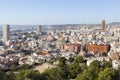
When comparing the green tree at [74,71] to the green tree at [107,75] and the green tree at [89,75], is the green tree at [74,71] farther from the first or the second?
the green tree at [107,75]

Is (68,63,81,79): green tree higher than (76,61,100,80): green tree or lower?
lower

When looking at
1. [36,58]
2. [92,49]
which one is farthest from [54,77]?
[92,49]

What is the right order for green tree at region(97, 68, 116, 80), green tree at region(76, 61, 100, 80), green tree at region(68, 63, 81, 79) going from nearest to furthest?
green tree at region(97, 68, 116, 80) < green tree at region(76, 61, 100, 80) < green tree at region(68, 63, 81, 79)

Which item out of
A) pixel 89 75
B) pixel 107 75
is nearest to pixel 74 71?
pixel 89 75

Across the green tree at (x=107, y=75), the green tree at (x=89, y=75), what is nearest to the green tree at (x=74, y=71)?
the green tree at (x=89, y=75)

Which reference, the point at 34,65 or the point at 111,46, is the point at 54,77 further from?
the point at 111,46

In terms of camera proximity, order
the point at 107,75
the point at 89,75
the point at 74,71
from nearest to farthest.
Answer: the point at 107,75
the point at 89,75
the point at 74,71

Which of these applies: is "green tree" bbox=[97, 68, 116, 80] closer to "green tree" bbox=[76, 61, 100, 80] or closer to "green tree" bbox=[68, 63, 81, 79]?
"green tree" bbox=[76, 61, 100, 80]

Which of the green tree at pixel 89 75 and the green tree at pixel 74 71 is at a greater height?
the green tree at pixel 89 75

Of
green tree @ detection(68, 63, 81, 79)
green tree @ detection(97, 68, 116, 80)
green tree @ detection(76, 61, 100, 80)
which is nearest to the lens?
green tree @ detection(97, 68, 116, 80)

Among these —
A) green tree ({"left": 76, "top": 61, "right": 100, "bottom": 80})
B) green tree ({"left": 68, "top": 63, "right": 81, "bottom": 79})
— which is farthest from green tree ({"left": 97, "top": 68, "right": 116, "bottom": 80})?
green tree ({"left": 68, "top": 63, "right": 81, "bottom": 79})

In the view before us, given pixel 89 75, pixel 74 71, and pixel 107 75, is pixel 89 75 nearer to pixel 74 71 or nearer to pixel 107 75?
pixel 107 75

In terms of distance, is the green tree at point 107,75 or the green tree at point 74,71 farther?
the green tree at point 74,71
